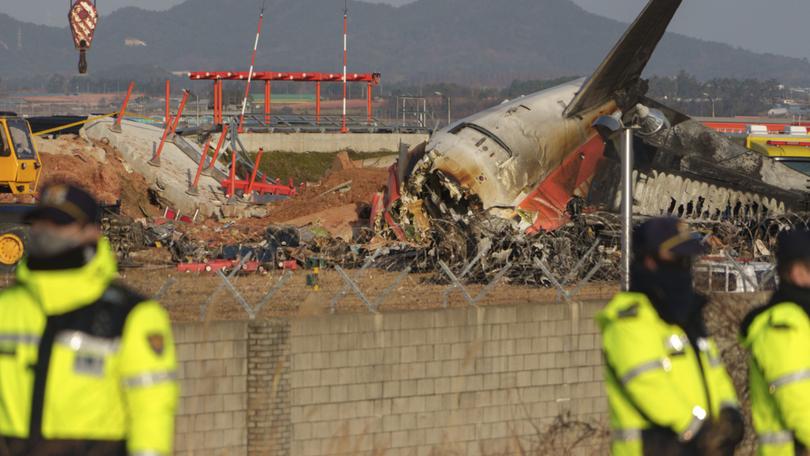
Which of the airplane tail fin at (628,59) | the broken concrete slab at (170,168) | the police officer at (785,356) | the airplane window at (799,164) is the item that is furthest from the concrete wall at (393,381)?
the airplane window at (799,164)

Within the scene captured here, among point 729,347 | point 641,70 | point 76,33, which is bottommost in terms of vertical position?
point 729,347

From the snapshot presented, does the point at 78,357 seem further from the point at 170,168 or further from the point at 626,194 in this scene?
the point at 170,168

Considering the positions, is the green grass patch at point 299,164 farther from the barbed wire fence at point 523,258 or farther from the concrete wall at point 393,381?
the concrete wall at point 393,381

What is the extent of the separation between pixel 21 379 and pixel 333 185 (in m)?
34.5

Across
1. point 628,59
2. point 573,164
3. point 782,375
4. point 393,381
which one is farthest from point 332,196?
point 782,375

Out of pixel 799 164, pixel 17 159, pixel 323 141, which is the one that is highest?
pixel 323 141

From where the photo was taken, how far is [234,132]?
49.4 m

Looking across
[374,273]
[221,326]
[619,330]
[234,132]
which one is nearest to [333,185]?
[234,132]

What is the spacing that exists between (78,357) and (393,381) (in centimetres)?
1156

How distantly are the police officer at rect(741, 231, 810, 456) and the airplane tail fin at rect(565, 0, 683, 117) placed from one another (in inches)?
836

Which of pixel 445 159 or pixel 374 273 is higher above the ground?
pixel 445 159

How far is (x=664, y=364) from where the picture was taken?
7.07 m

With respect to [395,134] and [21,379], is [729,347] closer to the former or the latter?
[21,379]

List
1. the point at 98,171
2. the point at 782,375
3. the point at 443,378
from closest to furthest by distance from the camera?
1. the point at 782,375
2. the point at 443,378
3. the point at 98,171
